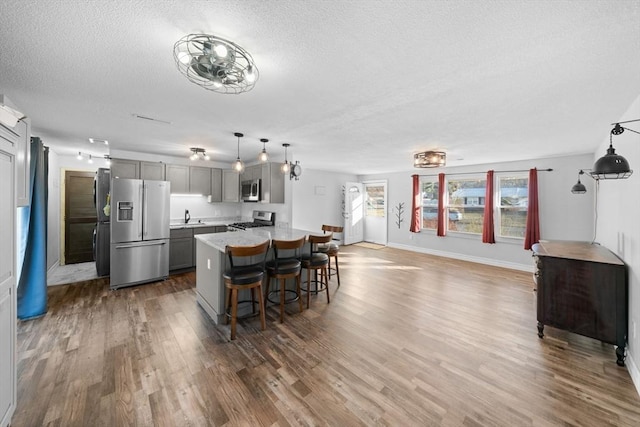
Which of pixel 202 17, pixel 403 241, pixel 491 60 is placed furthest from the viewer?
pixel 403 241

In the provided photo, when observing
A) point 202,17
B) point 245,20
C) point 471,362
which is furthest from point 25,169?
point 471,362

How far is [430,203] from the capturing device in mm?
6781

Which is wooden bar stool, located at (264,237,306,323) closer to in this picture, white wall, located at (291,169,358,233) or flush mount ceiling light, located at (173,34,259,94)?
flush mount ceiling light, located at (173,34,259,94)

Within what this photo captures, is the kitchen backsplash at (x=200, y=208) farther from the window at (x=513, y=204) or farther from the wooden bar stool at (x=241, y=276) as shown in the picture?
the window at (x=513, y=204)

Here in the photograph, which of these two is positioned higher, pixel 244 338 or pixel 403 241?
pixel 403 241

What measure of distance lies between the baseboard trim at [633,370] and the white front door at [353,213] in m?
5.95

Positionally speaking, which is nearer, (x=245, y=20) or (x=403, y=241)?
(x=245, y=20)

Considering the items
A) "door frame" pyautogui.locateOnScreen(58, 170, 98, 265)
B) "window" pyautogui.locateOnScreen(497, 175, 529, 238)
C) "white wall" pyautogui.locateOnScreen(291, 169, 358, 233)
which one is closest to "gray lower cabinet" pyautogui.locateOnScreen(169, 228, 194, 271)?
"white wall" pyautogui.locateOnScreen(291, 169, 358, 233)

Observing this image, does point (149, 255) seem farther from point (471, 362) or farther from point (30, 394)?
point (471, 362)

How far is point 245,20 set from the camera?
129cm

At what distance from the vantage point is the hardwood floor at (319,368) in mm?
1681

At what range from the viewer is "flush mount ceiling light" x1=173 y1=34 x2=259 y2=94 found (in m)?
1.42

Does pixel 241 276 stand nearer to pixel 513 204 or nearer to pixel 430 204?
pixel 430 204

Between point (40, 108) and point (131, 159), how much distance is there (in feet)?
7.39
